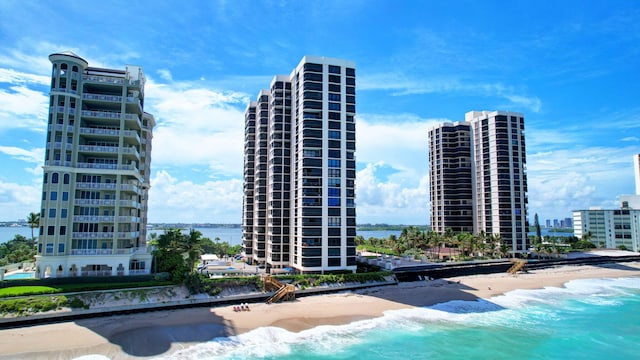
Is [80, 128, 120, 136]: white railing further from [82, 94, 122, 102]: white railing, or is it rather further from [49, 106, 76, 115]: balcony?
[82, 94, 122, 102]: white railing

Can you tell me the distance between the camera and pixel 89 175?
53969 mm

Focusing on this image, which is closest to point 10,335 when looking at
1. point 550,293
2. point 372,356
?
point 372,356

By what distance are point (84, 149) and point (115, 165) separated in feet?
14.5

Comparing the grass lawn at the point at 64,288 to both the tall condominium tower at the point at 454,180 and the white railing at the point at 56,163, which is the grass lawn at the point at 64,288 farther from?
the tall condominium tower at the point at 454,180

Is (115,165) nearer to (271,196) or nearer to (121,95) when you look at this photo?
(121,95)

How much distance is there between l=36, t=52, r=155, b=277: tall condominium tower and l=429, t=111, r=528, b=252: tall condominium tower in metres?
94.6

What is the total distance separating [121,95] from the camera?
57.1 m

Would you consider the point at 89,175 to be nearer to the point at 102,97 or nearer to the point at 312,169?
the point at 102,97

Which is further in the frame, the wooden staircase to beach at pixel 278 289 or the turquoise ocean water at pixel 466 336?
the wooden staircase to beach at pixel 278 289

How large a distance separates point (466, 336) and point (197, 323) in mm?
30740

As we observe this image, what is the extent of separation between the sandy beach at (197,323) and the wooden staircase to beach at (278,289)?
1806mm

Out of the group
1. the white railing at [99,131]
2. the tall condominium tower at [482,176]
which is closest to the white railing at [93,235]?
the white railing at [99,131]

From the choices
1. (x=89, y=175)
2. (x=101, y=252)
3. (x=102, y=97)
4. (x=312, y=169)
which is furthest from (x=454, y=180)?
(x=89, y=175)

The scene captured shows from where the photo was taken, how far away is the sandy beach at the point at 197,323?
35.7 metres
